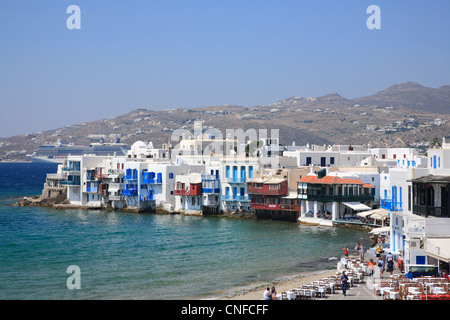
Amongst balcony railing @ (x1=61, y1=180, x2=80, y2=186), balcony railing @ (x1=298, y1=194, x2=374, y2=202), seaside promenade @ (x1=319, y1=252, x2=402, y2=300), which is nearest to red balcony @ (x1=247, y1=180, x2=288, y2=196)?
balcony railing @ (x1=298, y1=194, x2=374, y2=202)

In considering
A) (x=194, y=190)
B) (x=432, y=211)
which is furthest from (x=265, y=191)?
(x=432, y=211)

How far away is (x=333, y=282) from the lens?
26156 mm

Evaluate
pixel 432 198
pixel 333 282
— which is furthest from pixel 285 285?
pixel 432 198

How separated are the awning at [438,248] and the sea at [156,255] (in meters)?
8.29

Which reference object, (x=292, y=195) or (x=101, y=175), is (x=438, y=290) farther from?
(x=101, y=175)

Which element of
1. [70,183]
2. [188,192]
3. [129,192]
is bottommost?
[129,192]

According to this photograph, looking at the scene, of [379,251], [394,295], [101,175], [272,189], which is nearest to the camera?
[394,295]

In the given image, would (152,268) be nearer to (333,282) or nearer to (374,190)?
(333,282)

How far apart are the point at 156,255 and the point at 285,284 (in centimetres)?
1280

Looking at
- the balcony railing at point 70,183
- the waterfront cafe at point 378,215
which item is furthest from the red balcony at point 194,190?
the waterfront cafe at point 378,215

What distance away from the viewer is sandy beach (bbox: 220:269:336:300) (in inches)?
1064

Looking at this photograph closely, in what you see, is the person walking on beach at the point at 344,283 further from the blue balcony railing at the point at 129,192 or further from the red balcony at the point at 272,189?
the blue balcony railing at the point at 129,192

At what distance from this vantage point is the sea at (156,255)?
3013 centimetres

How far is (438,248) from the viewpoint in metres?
25.3
